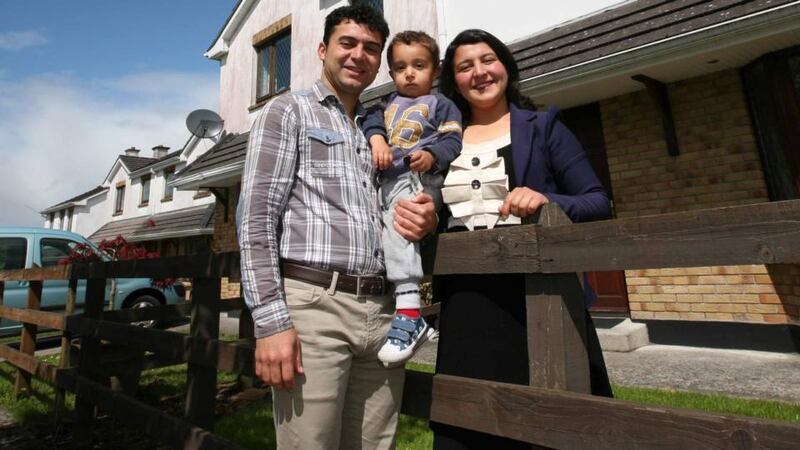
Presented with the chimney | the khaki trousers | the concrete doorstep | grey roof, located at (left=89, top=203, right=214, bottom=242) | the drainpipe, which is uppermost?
the chimney

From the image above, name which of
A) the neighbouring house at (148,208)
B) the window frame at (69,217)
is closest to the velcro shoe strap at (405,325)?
the neighbouring house at (148,208)

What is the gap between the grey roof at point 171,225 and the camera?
1466 centimetres

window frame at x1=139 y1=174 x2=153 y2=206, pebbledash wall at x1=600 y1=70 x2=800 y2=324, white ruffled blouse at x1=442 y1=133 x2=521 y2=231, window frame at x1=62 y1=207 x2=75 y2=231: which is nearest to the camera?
white ruffled blouse at x1=442 y1=133 x2=521 y2=231

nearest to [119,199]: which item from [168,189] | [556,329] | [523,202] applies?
[168,189]

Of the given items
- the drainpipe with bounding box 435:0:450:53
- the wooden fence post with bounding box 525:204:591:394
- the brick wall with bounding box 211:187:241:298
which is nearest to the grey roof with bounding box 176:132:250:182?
the brick wall with bounding box 211:187:241:298

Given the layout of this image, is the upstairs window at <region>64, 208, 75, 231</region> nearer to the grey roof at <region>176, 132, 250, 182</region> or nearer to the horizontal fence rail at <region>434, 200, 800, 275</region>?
the grey roof at <region>176, 132, 250, 182</region>

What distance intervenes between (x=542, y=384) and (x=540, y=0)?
6.73 meters

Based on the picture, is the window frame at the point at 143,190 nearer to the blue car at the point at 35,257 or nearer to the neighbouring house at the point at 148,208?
the neighbouring house at the point at 148,208

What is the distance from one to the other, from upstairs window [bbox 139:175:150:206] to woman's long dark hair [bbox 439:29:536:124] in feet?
73.7

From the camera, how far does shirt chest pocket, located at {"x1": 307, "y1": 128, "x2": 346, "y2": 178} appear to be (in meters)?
1.56

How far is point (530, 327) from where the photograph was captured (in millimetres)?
1385

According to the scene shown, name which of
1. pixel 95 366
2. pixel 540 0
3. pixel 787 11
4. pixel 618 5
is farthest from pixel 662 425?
pixel 540 0

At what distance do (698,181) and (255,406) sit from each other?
5.57m

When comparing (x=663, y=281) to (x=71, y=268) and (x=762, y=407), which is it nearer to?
(x=762, y=407)
